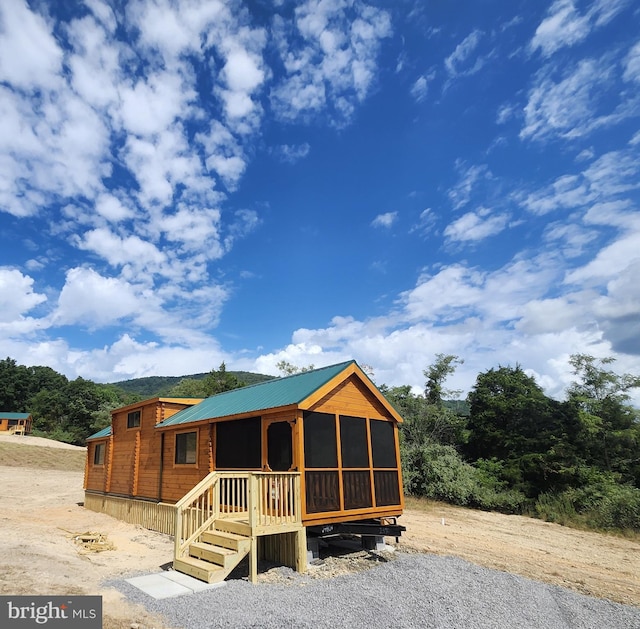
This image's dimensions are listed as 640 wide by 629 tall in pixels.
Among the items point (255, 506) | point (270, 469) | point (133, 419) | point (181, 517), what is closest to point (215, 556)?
point (255, 506)

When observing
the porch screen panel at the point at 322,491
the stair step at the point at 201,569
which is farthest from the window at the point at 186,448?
the porch screen panel at the point at 322,491

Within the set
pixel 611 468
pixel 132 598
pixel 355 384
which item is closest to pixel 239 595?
pixel 132 598

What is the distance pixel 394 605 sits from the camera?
7227mm

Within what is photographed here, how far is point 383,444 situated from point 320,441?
2733mm

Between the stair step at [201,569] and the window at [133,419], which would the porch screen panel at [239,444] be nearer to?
the stair step at [201,569]

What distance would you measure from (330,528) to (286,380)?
14.1 feet

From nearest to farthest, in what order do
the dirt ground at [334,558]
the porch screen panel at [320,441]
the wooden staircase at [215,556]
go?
the dirt ground at [334,558]
the wooden staircase at [215,556]
the porch screen panel at [320,441]

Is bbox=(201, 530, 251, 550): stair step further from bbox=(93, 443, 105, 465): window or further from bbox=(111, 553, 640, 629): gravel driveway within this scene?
bbox=(93, 443, 105, 465): window

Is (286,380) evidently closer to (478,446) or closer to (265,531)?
(265,531)

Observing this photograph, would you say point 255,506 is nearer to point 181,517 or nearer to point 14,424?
point 181,517

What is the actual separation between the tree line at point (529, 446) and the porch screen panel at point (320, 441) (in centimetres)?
1362

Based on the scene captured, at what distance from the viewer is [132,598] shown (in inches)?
269

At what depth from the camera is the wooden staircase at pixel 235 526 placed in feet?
26.9

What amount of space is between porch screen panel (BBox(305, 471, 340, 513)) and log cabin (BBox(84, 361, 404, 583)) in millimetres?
22
